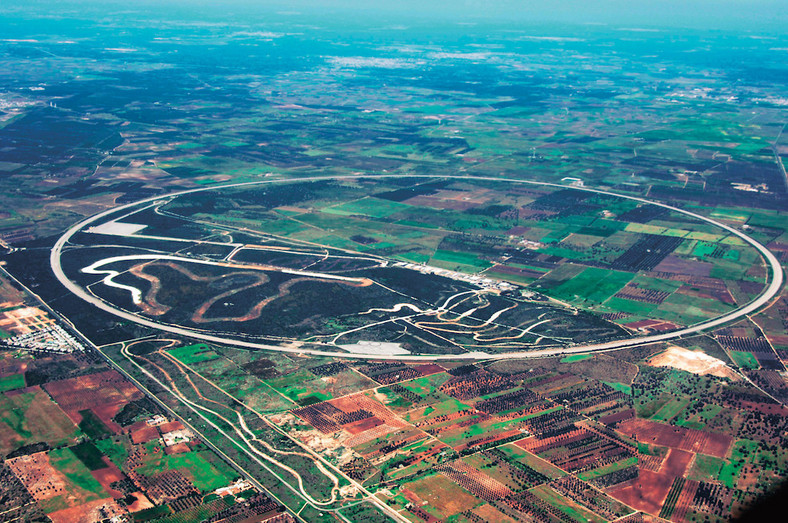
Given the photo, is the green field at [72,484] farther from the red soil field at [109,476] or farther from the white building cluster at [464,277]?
the white building cluster at [464,277]

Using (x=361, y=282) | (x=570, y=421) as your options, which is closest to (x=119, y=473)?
(x=570, y=421)

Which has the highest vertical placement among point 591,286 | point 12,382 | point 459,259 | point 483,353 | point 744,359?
point 744,359

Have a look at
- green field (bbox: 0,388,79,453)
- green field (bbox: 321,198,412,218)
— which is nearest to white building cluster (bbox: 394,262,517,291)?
green field (bbox: 321,198,412,218)

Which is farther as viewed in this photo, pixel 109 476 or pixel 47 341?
pixel 47 341

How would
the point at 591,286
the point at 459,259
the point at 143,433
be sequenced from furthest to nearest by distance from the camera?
the point at 459,259
the point at 591,286
the point at 143,433

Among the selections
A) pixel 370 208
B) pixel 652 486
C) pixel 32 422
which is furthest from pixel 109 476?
pixel 370 208

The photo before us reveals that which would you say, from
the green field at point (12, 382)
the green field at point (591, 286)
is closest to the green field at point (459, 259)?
the green field at point (591, 286)

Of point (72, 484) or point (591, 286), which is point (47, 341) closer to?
point (72, 484)

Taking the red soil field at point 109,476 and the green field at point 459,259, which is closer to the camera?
the red soil field at point 109,476

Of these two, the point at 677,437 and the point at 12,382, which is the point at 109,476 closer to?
the point at 12,382

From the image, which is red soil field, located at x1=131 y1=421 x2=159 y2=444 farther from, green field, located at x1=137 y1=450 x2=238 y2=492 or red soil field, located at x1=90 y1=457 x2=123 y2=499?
red soil field, located at x1=90 y1=457 x2=123 y2=499

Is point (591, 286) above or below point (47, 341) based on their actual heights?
above

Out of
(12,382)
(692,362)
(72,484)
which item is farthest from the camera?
(692,362)
